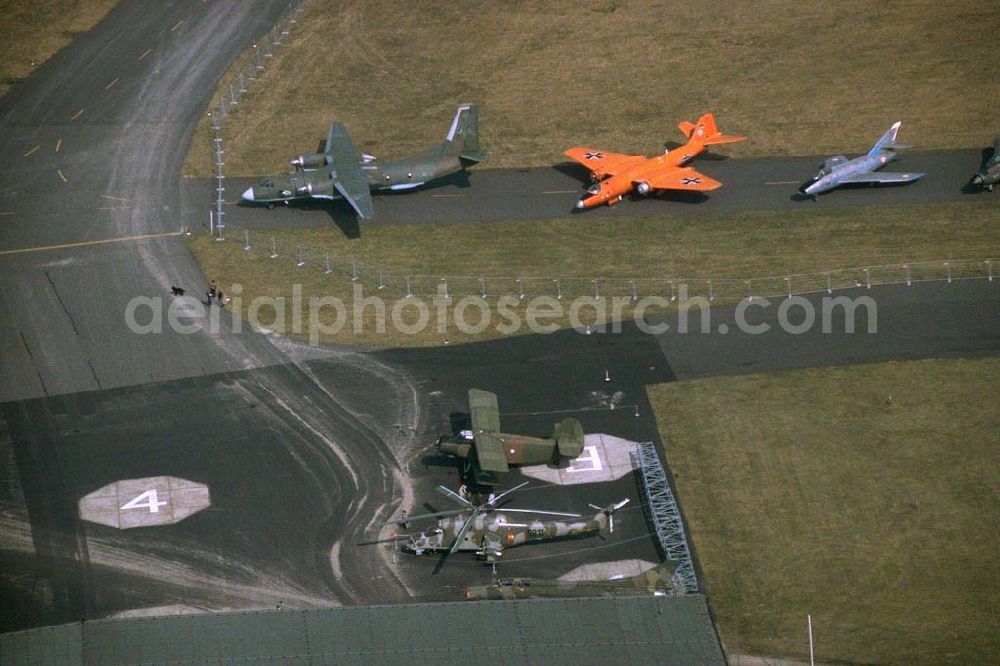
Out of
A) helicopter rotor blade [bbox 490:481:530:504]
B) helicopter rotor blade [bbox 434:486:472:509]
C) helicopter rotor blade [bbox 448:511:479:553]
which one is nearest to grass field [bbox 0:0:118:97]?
helicopter rotor blade [bbox 434:486:472:509]

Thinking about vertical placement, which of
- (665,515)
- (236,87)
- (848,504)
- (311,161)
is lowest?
(848,504)

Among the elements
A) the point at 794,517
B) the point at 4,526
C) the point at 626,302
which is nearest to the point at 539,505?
the point at 794,517

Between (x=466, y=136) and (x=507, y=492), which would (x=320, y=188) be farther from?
(x=507, y=492)

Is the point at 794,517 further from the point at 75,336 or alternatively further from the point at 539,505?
the point at 75,336

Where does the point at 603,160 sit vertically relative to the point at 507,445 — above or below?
above

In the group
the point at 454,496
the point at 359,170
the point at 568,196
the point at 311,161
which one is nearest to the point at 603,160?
the point at 568,196

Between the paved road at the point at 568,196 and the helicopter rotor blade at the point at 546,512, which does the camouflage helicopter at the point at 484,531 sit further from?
the paved road at the point at 568,196
